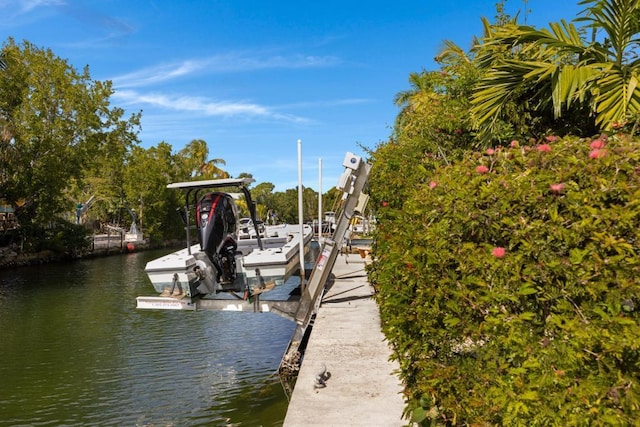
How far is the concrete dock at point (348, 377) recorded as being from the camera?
15.4 feet

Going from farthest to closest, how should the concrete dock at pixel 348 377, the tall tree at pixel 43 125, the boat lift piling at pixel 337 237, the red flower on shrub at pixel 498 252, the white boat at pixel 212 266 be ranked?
the tall tree at pixel 43 125
the white boat at pixel 212 266
the boat lift piling at pixel 337 237
the concrete dock at pixel 348 377
the red flower on shrub at pixel 498 252

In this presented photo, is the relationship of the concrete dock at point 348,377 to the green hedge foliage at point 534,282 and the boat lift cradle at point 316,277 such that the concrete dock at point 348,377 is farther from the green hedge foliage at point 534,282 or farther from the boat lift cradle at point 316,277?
the green hedge foliage at point 534,282

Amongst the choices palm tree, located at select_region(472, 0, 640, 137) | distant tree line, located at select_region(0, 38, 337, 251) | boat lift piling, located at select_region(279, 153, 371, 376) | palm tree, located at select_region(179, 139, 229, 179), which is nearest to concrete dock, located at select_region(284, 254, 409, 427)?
boat lift piling, located at select_region(279, 153, 371, 376)

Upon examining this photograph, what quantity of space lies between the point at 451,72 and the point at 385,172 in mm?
2585

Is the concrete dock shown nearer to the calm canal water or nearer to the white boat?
the white boat

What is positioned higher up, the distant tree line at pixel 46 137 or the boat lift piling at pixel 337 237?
the distant tree line at pixel 46 137

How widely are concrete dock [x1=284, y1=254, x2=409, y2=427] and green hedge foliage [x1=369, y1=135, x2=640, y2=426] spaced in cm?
113

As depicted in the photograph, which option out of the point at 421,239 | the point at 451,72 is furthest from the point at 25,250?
the point at 421,239

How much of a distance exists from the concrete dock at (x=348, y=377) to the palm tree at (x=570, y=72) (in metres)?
3.22

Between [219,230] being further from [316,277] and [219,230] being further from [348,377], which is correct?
[348,377]

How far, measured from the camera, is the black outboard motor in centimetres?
877

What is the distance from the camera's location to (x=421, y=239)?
329 cm

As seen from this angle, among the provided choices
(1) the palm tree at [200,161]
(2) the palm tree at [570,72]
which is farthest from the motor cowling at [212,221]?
(1) the palm tree at [200,161]

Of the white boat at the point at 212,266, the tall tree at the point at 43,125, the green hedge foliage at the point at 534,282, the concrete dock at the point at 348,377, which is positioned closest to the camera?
the green hedge foliage at the point at 534,282
